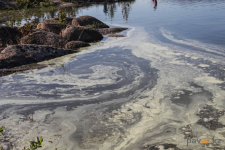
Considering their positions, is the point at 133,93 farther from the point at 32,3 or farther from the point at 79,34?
the point at 32,3

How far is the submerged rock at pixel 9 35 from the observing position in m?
8.63

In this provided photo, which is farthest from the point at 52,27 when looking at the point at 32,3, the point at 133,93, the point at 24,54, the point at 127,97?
the point at 32,3

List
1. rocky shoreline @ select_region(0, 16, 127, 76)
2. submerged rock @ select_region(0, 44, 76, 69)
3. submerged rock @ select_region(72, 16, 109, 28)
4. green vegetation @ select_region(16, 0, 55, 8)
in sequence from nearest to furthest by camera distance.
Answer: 1. submerged rock @ select_region(0, 44, 76, 69)
2. rocky shoreline @ select_region(0, 16, 127, 76)
3. submerged rock @ select_region(72, 16, 109, 28)
4. green vegetation @ select_region(16, 0, 55, 8)

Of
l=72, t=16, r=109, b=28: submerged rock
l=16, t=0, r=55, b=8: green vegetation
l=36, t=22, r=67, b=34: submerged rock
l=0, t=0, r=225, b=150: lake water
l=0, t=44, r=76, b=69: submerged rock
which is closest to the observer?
l=0, t=0, r=225, b=150: lake water

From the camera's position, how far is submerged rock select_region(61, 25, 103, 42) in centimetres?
946

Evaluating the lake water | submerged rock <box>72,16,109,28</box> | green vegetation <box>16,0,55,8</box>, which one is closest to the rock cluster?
submerged rock <box>72,16,109,28</box>

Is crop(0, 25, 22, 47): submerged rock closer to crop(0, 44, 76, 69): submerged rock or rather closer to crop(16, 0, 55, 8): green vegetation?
crop(0, 44, 76, 69): submerged rock

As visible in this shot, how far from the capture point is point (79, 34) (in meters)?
9.55

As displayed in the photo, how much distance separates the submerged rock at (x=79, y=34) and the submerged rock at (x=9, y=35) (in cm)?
175

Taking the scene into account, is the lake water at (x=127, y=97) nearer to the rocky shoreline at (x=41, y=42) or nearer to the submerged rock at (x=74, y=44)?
the rocky shoreline at (x=41, y=42)

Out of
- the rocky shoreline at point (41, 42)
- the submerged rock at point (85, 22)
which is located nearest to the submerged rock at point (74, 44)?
the rocky shoreline at point (41, 42)

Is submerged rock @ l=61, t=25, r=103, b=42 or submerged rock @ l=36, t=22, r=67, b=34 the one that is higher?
submerged rock @ l=36, t=22, r=67, b=34

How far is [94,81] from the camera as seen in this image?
5484mm

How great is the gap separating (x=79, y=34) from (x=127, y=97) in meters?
5.62
